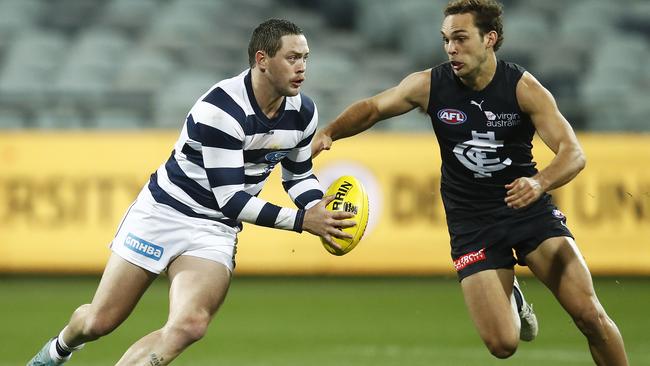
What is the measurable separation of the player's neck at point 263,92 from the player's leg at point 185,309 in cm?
87

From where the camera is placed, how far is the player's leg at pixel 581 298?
20.1 ft

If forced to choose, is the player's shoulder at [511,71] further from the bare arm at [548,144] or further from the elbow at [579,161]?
the elbow at [579,161]

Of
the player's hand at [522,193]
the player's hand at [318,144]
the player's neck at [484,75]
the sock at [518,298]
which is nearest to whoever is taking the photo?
the player's hand at [522,193]

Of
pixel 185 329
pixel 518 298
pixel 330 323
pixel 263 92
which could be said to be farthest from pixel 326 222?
pixel 330 323

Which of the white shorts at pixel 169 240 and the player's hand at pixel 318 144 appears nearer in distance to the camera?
the white shorts at pixel 169 240

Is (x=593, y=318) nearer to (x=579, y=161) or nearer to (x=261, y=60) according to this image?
(x=579, y=161)

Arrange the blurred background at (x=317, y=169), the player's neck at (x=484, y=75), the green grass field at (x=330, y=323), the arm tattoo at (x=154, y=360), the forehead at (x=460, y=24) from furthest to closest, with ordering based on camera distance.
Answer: the blurred background at (x=317, y=169), the green grass field at (x=330, y=323), the player's neck at (x=484, y=75), the forehead at (x=460, y=24), the arm tattoo at (x=154, y=360)

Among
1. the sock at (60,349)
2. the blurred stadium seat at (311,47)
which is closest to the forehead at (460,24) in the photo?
the sock at (60,349)

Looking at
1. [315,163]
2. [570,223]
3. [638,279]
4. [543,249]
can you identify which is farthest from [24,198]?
[543,249]

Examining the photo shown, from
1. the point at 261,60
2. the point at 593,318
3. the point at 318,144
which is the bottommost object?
the point at 593,318

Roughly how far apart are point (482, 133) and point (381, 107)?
24.3 inches

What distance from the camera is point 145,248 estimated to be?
6164 millimetres

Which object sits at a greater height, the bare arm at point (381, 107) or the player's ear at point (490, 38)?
the player's ear at point (490, 38)

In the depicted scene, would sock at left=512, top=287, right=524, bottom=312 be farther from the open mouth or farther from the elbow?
the open mouth
